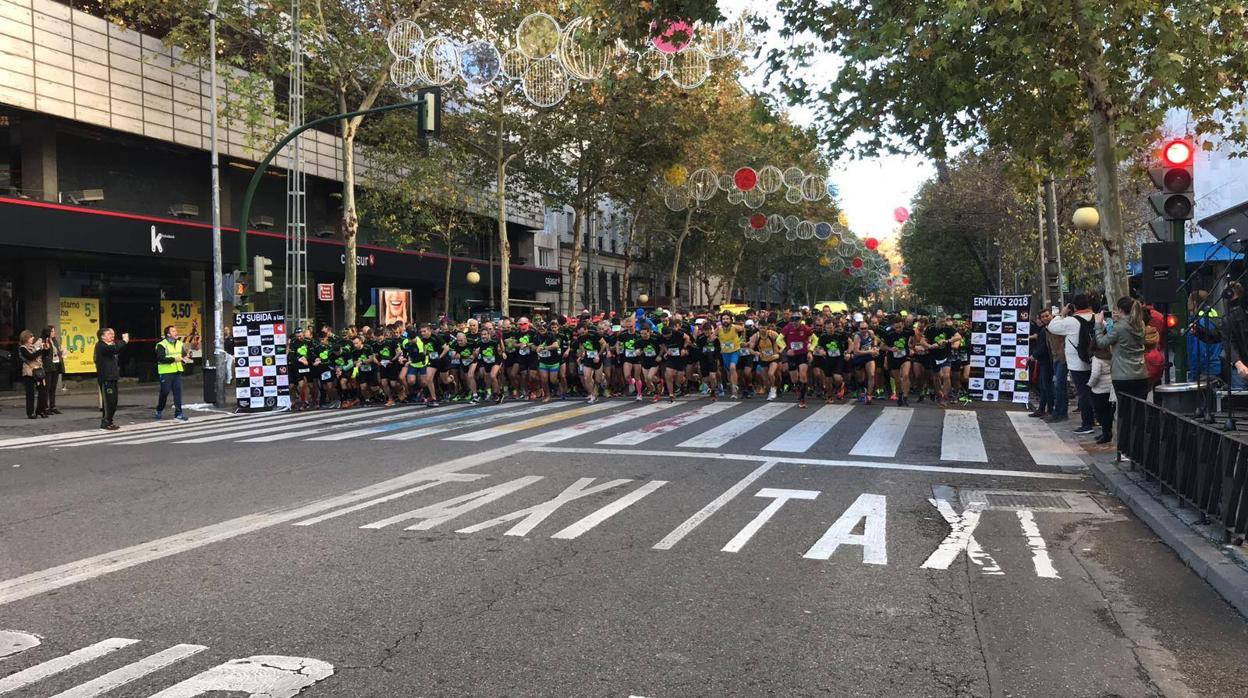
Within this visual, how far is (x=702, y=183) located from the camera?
30.2 meters

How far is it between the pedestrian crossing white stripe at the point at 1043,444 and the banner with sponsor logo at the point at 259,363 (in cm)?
Result: 1424

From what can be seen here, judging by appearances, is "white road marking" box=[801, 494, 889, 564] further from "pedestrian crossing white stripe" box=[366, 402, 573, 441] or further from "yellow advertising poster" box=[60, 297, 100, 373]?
"yellow advertising poster" box=[60, 297, 100, 373]

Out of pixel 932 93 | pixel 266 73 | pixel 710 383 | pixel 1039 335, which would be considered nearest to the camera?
pixel 932 93

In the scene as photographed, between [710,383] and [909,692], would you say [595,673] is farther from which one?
[710,383]

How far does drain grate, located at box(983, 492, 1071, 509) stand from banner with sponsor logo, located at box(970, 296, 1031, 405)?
28.6 feet

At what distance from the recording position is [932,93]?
12.3 meters

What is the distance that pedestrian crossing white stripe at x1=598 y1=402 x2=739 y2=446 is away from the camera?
11.8m

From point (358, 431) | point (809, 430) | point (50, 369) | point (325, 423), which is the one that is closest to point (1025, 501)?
point (809, 430)

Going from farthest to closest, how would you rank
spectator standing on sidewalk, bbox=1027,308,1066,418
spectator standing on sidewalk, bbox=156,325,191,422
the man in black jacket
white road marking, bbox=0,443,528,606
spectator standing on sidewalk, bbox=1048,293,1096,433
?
spectator standing on sidewalk, bbox=156,325,191,422 < the man in black jacket < spectator standing on sidewalk, bbox=1027,308,1066,418 < spectator standing on sidewalk, bbox=1048,293,1096,433 < white road marking, bbox=0,443,528,606

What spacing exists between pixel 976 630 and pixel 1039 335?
12142 mm

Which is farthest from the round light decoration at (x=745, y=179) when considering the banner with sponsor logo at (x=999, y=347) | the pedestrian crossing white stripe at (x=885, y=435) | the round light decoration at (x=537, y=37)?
the pedestrian crossing white stripe at (x=885, y=435)

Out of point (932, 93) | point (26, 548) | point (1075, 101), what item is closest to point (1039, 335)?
point (1075, 101)

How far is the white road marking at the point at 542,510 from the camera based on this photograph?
6773mm

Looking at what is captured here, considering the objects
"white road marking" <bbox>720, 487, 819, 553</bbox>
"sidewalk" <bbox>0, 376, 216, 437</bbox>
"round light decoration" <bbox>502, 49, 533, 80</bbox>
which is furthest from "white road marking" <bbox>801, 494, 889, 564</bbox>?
"sidewalk" <bbox>0, 376, 216, 437</bbox>
